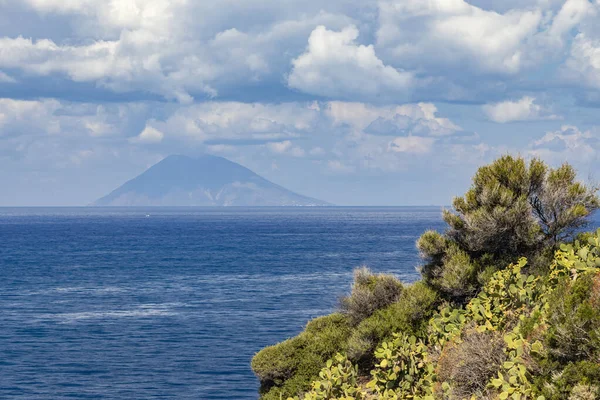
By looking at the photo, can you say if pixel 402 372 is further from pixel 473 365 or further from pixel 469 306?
pixel 473 365

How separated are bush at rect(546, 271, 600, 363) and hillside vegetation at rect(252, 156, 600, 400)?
97 mm

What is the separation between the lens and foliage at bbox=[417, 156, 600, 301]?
22.8 metres

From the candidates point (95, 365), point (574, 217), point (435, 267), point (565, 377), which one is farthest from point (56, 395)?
point (565, 377)

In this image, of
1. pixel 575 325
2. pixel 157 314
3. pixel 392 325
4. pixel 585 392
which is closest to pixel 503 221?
pixel 392 325

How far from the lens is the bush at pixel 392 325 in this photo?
2264 centimetres

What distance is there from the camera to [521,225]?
75.6ft

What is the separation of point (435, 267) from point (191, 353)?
24.3 meters

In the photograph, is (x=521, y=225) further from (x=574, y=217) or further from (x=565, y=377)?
(x=565, y=377)

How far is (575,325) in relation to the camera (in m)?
12.8

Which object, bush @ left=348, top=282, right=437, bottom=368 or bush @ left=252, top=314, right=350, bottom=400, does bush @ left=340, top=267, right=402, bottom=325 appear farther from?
bush @ left=348, top=282, right=437, bottom=368

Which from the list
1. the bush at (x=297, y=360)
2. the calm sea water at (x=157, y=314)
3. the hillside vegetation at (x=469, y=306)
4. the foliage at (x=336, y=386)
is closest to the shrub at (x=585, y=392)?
the hillside vegetation at (x=469, y=306)

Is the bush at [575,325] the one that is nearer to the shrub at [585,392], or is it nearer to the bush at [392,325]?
the shrub at [585,392]

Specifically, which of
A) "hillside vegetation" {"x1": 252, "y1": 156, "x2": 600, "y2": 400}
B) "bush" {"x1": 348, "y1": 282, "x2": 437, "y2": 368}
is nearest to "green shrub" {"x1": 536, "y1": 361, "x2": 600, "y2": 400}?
"hillside vegetation" {"x1": 252, "y1": 156, "x2": 600, "y2": 400}

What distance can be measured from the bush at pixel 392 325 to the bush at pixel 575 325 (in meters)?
9.07
